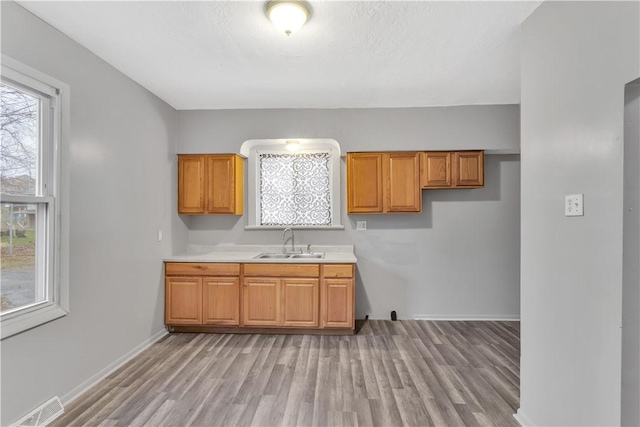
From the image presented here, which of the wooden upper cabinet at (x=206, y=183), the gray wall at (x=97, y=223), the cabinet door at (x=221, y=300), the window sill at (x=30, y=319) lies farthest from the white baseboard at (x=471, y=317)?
the window sill at (x=30, y=319)

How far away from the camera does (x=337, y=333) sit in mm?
3273

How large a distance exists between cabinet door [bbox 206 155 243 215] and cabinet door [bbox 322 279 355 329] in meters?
1.48

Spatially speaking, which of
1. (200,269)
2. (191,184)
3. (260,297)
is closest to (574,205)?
(260,297)

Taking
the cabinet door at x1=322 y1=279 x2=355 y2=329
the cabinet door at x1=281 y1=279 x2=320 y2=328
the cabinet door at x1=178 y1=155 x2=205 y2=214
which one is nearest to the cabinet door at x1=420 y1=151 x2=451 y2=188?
the cabinet door at x1=322 y1=279 x2=355 y2=329

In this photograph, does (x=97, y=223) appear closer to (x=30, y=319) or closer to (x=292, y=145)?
(x=30, y=319)

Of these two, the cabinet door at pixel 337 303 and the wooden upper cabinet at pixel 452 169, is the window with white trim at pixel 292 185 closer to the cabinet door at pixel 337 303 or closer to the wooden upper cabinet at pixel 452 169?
the cabinet door at pixel 337 303

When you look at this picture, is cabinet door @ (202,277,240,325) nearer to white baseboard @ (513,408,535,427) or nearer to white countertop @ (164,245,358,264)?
white countertop @ (164,245,358,264)

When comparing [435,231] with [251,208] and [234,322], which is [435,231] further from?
[234,322]

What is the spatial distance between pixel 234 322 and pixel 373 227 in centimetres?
197

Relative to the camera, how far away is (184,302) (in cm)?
332

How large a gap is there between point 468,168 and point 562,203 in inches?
77.9

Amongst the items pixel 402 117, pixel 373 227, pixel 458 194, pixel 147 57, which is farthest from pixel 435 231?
pixel 147 57

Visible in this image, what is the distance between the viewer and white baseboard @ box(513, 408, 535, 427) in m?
1.83

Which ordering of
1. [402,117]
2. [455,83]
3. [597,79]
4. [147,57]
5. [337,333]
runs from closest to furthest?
[597,79] → [147,57] → [455,83] → [337,333] → [402,117]
